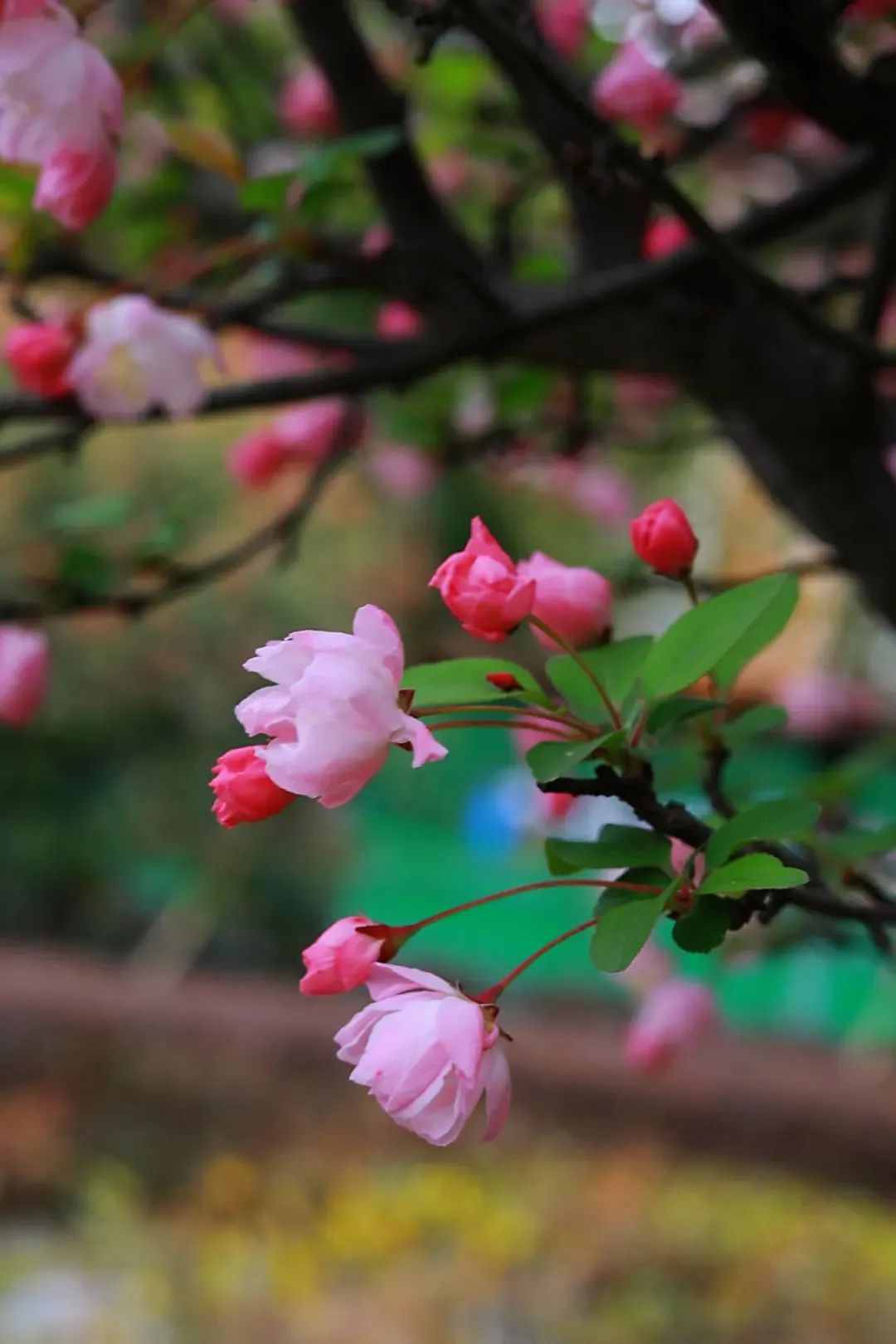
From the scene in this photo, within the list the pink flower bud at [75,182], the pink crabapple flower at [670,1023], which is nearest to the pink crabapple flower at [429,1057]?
the pink flower bud at [75,182]

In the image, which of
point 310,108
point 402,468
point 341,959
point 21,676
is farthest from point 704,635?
point 402,468

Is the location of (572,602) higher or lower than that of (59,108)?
lower

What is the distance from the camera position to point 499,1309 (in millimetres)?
1595

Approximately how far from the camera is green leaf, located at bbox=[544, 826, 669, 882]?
0.32 meters

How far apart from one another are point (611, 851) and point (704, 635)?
63 mm

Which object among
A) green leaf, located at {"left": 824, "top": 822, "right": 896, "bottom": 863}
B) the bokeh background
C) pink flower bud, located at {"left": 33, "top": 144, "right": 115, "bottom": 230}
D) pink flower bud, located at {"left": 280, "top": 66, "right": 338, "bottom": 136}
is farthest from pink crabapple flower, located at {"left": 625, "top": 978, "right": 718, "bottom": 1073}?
pink flower bud, located at {"left": 280, "top": 66, "right": 338, "bottom": 136}

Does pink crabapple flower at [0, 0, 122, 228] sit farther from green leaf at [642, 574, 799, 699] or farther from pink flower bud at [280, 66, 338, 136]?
pink flower bud at [280, 66, 338, 136]

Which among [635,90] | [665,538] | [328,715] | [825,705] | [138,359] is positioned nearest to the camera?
[328,715]

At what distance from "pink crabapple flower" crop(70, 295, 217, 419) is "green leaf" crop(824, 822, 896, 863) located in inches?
13.3

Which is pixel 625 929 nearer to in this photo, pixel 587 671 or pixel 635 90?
pixel 587 671

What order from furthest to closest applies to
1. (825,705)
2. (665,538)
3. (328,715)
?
(825,705) < (665,538) < (328,715)

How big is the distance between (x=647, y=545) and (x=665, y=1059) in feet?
1.36

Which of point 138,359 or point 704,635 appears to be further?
point 138,359

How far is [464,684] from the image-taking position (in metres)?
0.34
